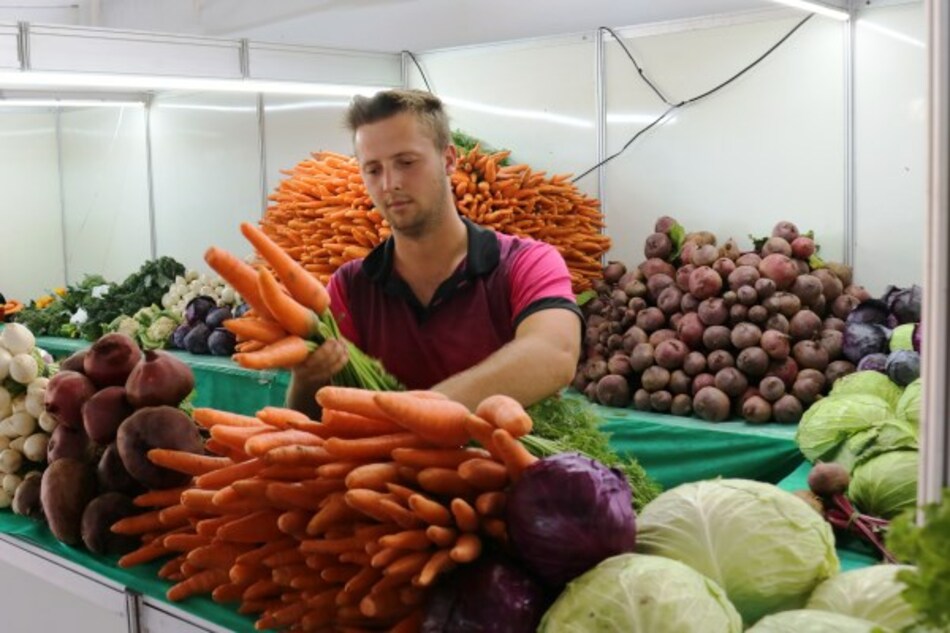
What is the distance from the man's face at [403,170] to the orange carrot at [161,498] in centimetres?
91

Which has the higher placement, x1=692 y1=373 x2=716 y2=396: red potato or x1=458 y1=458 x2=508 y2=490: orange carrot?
x1=458 y1=458 x2=508 y2=490: orange carrot

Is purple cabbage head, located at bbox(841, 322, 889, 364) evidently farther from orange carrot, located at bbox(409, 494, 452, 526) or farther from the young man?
orange carrot, located at bbox(409, 494, 452, 526)

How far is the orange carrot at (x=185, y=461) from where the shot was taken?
2.16m

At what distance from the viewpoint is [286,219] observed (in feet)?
18.2

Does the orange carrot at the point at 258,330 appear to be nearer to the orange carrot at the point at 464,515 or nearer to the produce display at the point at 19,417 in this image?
the orange carrot at the point at 464,515

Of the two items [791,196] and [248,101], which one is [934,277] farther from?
[248,101]

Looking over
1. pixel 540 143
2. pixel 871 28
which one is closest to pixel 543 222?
pixel 540 143

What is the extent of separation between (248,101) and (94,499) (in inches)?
221

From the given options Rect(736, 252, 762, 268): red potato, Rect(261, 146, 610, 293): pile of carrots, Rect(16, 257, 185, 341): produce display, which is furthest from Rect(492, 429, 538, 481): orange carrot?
Rect(16, 257, 185, 341): produce display

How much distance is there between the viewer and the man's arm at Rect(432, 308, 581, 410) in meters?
2.25

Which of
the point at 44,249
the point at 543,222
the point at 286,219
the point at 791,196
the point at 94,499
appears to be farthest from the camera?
the point at 44,249

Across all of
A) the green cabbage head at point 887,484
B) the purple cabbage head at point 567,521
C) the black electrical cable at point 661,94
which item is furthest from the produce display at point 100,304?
the purple cabbage head at point 567,521

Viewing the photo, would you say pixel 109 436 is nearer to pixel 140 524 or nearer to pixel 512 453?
pixel 140 524

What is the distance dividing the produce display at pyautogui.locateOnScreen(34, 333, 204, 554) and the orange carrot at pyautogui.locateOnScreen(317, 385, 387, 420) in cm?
69
